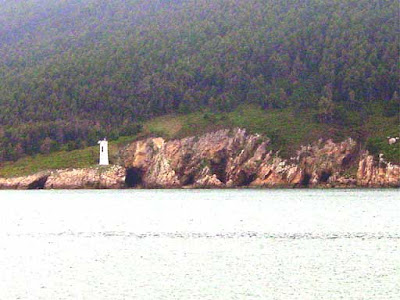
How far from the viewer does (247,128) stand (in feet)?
514

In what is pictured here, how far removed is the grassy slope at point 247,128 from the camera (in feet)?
493

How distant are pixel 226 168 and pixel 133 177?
17.9m

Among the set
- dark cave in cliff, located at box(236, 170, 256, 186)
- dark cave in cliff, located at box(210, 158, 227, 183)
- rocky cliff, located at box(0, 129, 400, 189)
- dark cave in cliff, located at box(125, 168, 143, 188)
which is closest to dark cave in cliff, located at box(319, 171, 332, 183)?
rocky cliff, located at box(0, 129, 400, 189)

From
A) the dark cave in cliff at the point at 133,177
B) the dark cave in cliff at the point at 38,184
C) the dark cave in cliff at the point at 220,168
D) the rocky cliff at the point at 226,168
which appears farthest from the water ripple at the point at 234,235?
the dark cave in cliff at the point at 38,184

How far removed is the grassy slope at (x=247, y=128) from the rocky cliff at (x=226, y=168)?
84.0 inches

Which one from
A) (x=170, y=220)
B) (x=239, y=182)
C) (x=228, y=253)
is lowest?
(x=239, y=182)

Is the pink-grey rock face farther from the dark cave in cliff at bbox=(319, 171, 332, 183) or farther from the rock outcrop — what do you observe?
the rock outcrop

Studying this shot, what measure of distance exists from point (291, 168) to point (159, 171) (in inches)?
921

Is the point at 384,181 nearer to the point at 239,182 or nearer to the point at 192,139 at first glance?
the point at 239,182

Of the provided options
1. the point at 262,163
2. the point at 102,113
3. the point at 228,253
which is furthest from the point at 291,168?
the point at 228,253

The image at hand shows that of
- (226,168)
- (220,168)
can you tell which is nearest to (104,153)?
(220,168)

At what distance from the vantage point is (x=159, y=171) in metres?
153

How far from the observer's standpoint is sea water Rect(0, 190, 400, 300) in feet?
155

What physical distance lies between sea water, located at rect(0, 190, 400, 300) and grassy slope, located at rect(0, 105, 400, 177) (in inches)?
1522
